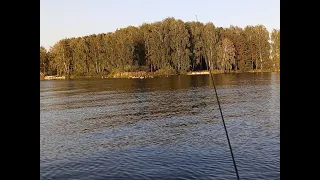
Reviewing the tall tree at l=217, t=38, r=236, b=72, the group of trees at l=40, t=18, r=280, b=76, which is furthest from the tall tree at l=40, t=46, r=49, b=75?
the tall tree at l=217, t=38, r=236, b=72

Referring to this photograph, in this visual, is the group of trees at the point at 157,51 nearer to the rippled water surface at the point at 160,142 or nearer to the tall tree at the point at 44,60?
the tall tree at the point at 44,60

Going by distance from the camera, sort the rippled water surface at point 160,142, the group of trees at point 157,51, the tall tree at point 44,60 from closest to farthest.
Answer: the rippled water surface at point 160,142 → the group of trees at point 157,51 → the tall tree at point 44,60

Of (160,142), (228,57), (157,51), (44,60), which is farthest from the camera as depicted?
(44,60)

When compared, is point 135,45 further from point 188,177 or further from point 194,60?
point 188,177

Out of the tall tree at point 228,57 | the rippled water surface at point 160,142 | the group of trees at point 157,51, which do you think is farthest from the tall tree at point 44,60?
the rippled water surface at point 160,142

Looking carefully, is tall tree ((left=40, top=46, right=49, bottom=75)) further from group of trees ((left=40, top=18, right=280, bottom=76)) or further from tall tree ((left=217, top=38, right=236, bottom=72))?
tall tree ((left=217, top=38, right=236, bottom=72))

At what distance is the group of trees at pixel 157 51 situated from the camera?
436 feet

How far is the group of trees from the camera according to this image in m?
133

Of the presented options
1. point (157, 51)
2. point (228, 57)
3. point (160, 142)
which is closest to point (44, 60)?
point (157, 51)

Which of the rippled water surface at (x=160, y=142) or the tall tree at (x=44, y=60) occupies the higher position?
the tall tree at (x=44, y=60)

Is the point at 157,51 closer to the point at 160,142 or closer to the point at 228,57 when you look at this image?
the point at 228,57

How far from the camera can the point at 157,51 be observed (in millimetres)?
134375
